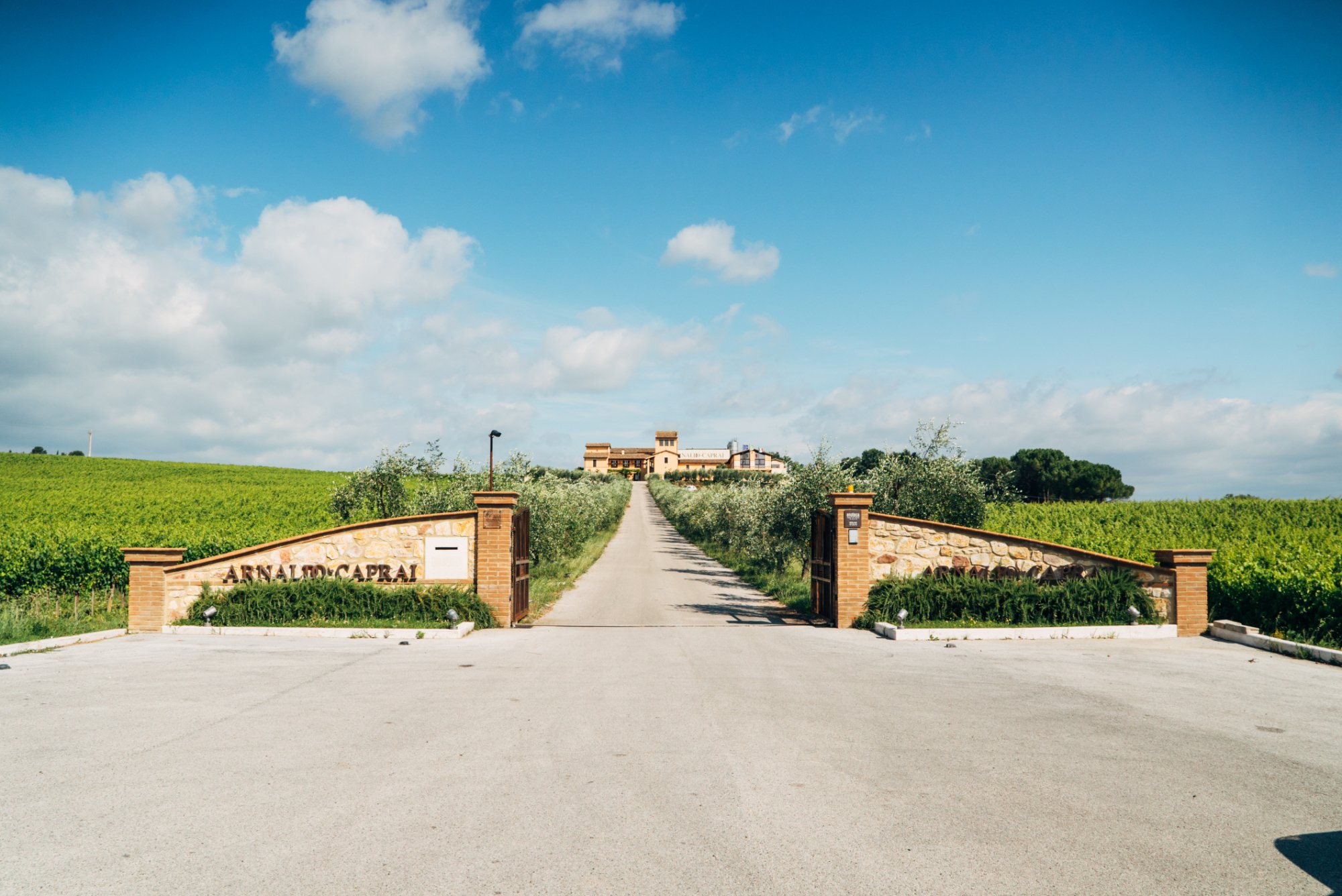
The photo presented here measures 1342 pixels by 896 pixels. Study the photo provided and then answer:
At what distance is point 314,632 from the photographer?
41.2 ft

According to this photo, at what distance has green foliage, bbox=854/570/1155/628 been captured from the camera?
1334cm

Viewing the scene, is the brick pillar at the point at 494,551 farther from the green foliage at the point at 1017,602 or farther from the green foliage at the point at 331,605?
the green foliage at the point at 1017,602

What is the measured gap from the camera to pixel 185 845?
4316 millimetres

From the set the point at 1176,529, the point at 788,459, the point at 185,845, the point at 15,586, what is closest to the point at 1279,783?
the point at 185,845

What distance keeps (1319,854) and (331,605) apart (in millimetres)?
13175

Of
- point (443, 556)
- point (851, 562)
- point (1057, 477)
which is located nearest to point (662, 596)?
point (851, 562)

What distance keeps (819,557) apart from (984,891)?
467 inches

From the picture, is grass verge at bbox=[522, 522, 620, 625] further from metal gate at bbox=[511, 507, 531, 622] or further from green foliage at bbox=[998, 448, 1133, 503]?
green foliage at bbox=[998, 448, 1133, 503]

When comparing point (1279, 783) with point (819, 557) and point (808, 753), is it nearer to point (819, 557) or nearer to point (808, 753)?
point (808, 753)

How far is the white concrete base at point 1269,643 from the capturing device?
421 inches

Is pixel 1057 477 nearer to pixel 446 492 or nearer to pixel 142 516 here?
pixel 446 492

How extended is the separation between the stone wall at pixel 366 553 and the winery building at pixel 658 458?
4804 inches

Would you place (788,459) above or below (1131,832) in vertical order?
above

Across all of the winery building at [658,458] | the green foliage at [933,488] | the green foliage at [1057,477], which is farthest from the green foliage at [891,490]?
the winery building at [658,458]
